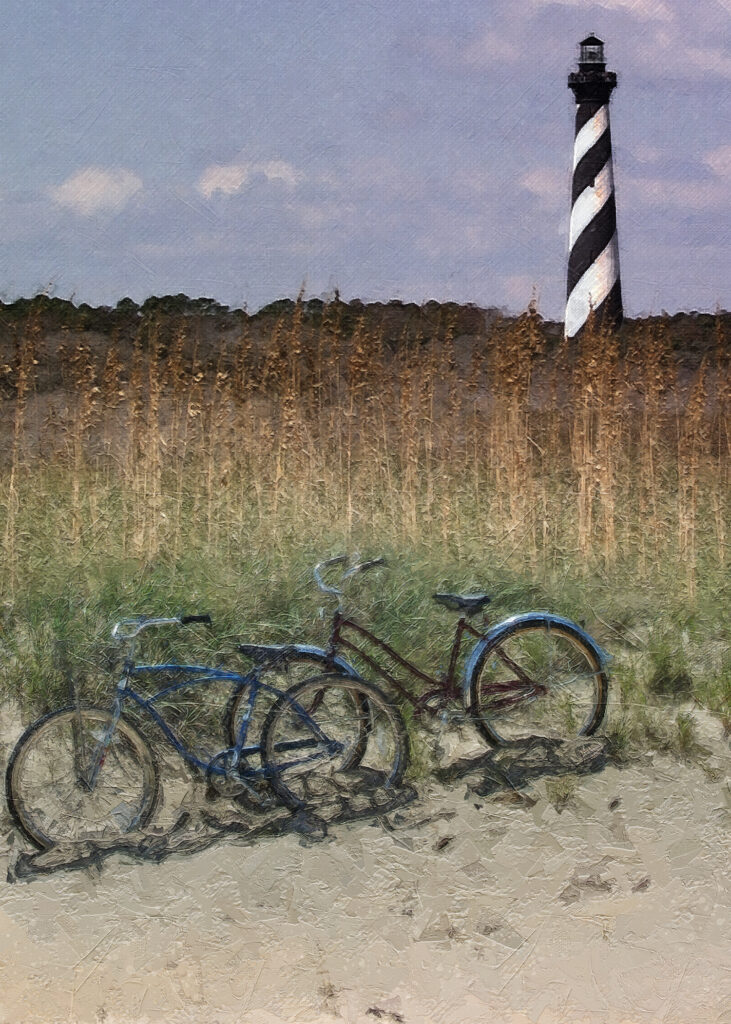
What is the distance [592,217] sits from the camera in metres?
16.1

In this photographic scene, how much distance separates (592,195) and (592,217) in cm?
28

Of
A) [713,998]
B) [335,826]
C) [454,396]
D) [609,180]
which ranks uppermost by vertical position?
[609,180]

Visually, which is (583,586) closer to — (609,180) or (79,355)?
(79,355)

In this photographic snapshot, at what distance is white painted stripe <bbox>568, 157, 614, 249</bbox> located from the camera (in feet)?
52.7

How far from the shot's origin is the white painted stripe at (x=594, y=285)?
16062 mm

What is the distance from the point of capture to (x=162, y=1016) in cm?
332

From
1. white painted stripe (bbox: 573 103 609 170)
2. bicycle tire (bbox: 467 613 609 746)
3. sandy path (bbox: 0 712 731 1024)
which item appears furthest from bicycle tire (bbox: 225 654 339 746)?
white painted stripe (bbox: 573 103 609 170)

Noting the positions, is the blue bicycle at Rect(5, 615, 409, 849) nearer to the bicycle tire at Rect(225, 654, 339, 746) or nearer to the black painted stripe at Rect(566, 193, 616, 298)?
the bicycle tire at Rect(225, 654, 339, 746)

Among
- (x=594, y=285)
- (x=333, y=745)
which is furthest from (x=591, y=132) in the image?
(x=333, y=745)

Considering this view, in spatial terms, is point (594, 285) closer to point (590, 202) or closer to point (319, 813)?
point (590, 202)

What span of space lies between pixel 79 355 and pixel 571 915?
437 centimetres

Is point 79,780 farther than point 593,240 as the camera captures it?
→ No

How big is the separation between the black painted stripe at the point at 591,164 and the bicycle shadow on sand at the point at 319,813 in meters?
12.3

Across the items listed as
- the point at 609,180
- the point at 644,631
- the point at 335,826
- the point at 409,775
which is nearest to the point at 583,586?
the point at 644,631
